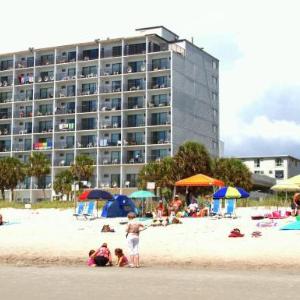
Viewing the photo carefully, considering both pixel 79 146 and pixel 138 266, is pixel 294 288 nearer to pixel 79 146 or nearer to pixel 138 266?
pixel 138 266

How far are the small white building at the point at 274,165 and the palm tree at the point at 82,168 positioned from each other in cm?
4655

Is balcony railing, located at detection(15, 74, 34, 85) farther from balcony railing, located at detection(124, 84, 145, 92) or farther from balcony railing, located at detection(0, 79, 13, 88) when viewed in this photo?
balcony railing, located at detection(124, 84, 145, 92)

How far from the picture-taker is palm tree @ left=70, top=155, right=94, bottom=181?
220ft

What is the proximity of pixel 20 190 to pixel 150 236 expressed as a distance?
56463 mm

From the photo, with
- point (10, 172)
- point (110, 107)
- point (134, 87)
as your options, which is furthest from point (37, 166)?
point (134, 87)

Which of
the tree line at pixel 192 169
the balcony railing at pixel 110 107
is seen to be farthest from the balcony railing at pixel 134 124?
the tree line at pixel 192 169

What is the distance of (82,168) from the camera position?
220 ft

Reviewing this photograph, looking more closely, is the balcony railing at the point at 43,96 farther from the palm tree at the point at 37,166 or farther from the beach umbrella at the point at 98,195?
the beach umbrella at the point at 98,195

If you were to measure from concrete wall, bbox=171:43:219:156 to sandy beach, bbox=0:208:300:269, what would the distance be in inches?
1754

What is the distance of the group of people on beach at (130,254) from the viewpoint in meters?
18.3

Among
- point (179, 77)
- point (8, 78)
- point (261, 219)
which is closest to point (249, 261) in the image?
point (261, 219)

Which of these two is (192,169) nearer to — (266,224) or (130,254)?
(266,224)

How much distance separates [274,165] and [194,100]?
3555cm

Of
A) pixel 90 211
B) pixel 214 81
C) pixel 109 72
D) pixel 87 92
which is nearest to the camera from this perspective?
pixel 90 211
